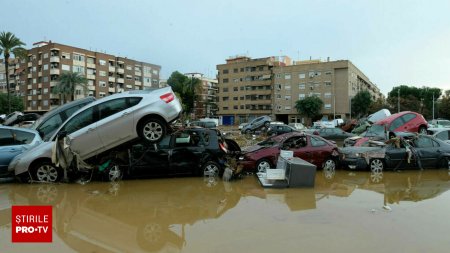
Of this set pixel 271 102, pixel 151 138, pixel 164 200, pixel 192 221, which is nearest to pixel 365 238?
pixel 192 221

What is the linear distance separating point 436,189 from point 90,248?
8.34 metres

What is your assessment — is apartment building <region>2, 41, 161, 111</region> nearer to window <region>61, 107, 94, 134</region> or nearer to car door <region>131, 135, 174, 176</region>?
window <region>61, 107, 94, 134</region>

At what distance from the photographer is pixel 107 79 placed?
254 ft

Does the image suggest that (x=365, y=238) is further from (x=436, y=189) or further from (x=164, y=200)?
(x=436, y=189)

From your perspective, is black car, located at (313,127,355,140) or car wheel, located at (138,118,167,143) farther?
black car, located at (313,127,355,140)

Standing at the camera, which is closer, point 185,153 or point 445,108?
point 185,153

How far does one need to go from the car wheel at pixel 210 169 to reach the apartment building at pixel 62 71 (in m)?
65.8

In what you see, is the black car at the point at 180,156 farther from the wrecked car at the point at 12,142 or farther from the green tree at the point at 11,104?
the green tree at the point at 11,104

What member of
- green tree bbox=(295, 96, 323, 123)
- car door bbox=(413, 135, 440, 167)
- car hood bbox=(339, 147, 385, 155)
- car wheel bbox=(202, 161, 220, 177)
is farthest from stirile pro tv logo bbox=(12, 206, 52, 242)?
green tree bbox=(295, 96, 323, 123)

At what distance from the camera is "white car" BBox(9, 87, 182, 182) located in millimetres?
8836

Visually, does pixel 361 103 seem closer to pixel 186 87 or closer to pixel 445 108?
pixel 445 108

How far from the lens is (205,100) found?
11069 centimetres

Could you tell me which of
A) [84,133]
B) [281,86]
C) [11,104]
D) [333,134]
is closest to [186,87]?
[281,86]

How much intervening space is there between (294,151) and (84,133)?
20.3 feet
